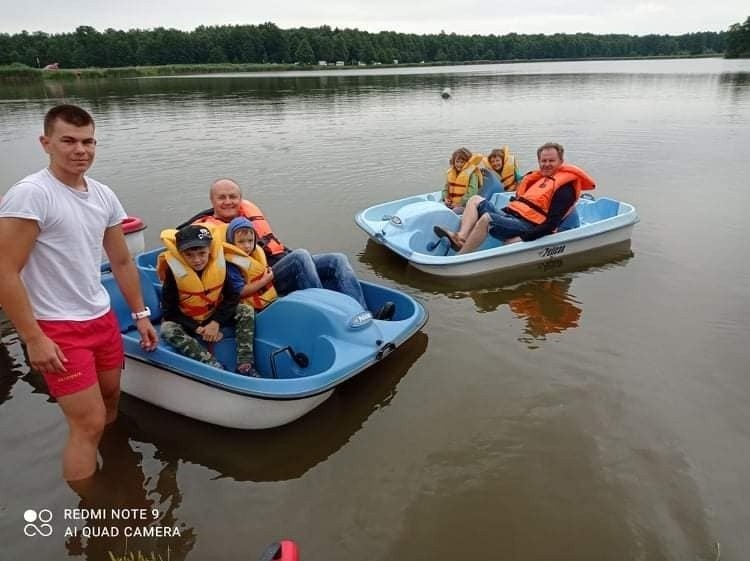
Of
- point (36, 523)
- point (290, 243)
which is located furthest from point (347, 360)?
point (290, 243)

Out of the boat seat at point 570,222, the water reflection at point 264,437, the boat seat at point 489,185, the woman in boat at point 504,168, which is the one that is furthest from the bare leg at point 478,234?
the water reflection at point 264,437

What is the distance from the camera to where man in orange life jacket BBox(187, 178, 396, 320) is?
4.36m

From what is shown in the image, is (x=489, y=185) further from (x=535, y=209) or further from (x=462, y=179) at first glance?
(x=535, y=209)

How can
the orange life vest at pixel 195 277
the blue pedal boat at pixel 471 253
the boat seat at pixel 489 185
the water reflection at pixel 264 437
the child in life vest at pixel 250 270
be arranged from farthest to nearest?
the boat seat at pixel 489 185 < the blue pedal boat at pixel 471 253 < the child in life vest at pixel 250 270 < the orange life vest at pixel 195 277 < the water reflection at pixel 264 437

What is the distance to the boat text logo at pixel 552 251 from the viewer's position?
625cm

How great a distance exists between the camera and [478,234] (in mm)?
6195

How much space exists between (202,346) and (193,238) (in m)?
0.82

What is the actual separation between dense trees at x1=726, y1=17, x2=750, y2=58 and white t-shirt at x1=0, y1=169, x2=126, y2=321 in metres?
81.1

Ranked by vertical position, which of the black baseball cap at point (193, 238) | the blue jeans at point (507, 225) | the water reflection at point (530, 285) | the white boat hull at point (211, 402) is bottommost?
the water reflection at point (530, 285)

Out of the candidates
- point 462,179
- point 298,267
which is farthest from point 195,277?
point 462,179

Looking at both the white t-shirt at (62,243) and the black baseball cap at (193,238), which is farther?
the black baseball cap at (193,238)

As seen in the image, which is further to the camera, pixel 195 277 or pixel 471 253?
pixel 471 253

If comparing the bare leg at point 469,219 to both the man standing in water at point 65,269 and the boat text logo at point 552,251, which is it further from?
the man standing in water at point 65,269

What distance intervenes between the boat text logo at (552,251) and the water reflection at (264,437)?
119 inches
